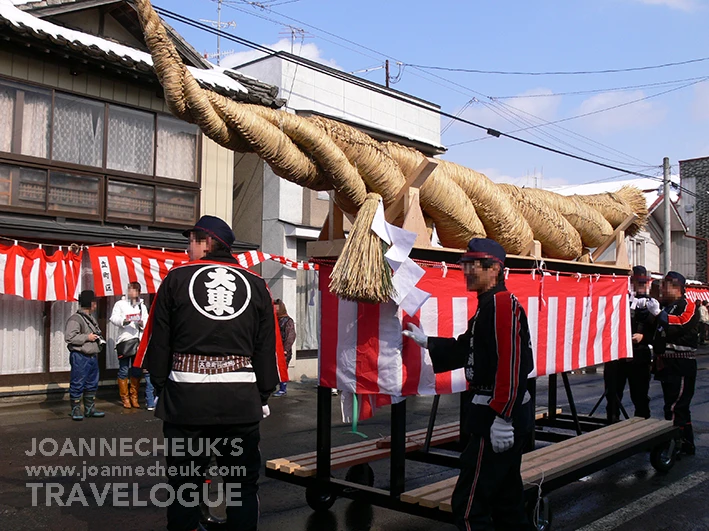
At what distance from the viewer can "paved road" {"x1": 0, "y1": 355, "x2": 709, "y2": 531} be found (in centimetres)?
531

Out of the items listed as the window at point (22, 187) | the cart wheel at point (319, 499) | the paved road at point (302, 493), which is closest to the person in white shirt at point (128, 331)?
the paved road at point (302, 493)

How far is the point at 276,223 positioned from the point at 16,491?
9.75m

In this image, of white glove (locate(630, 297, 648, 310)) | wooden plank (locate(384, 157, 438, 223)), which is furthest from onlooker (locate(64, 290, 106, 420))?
white glove (locate(630, 297, 648, 310))

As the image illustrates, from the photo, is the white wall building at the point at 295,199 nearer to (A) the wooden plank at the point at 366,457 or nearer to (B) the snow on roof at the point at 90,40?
(B) the snow on roof at the point at 90,40

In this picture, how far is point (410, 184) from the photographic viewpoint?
502 centimetres

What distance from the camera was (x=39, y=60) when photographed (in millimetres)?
11422

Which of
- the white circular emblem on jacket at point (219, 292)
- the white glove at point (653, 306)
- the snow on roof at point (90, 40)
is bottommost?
the white glove at point (653, 306)

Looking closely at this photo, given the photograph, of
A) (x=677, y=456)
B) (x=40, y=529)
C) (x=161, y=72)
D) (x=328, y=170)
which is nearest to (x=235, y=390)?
(x=328, y=170)

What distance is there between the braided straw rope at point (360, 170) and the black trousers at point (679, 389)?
2042mm

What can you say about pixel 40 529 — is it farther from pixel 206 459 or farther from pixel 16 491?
pixel 206 459

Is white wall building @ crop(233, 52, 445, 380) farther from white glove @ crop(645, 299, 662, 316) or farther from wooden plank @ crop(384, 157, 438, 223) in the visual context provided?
wooden plank @ crop(384, 157, 438, 223)

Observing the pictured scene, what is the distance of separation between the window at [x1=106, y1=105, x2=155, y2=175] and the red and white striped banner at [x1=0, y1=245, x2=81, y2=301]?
252 centimetres

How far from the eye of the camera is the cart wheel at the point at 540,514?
15.4 feet

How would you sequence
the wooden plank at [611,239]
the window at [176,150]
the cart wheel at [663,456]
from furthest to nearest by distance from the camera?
the window at [176,150] → the wooden plank at [611,239] → the cart wheel at [663,456]
